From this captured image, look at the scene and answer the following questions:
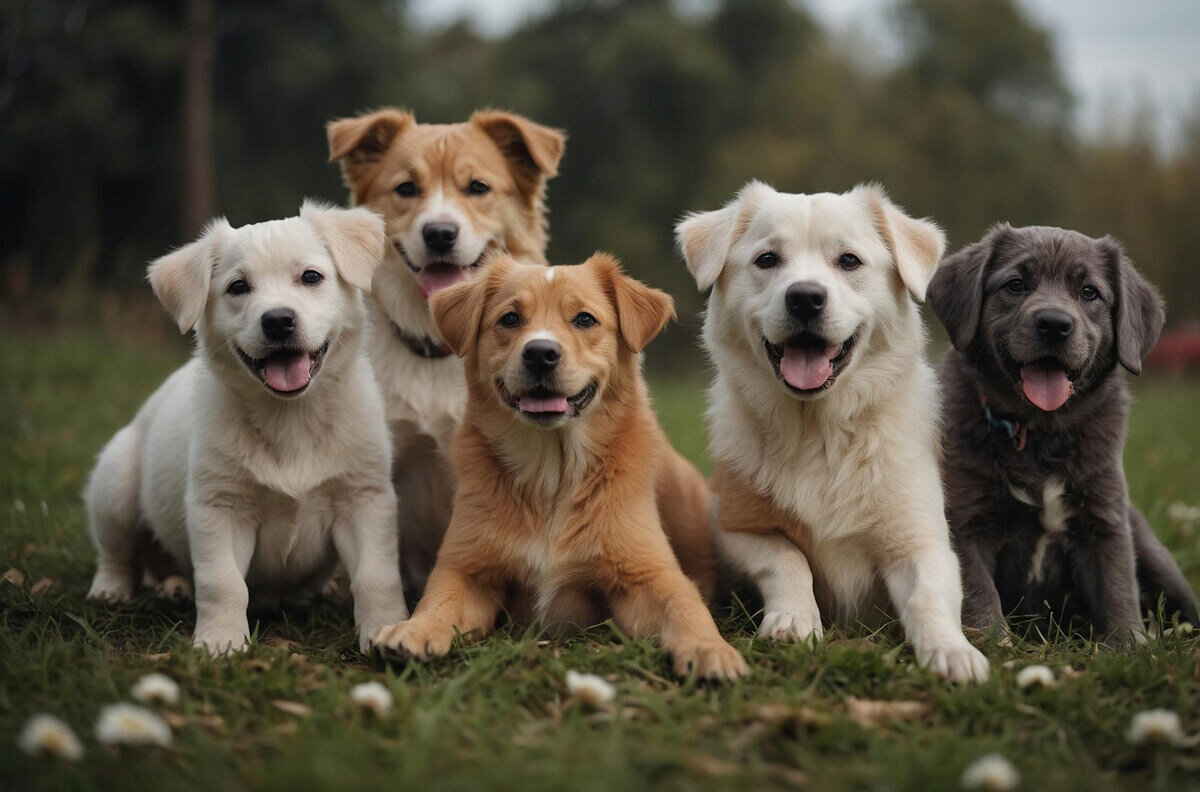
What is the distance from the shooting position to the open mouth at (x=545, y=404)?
12.2 ft

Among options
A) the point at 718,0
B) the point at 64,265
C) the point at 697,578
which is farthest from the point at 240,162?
the point at 697,578

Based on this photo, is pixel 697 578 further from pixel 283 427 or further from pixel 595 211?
pixel 595 211

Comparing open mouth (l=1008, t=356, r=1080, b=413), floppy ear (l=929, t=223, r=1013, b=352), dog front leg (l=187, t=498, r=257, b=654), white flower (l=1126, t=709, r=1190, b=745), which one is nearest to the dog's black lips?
dog front leg (l=187, t=498, r=257, b=654)

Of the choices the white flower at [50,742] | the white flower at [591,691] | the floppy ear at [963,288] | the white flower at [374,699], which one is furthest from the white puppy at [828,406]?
the white flower at [50,742]

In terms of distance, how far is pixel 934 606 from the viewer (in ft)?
11.4

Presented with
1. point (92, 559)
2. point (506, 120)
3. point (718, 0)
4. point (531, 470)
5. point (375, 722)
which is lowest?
point (92, 559)

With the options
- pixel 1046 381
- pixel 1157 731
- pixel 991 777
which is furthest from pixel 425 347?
pixel 1157 731

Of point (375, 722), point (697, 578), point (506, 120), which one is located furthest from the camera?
point (506, 120)

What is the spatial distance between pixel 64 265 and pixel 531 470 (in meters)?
14.4

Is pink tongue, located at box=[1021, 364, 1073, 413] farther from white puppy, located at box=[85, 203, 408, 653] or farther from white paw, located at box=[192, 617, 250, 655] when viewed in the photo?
white paw, located at box=[192, 617, 250, 655]

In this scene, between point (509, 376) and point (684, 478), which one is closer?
point (509, 376)

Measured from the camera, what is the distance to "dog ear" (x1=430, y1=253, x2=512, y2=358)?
13.2ft

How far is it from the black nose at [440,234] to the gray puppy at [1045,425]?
216 cm

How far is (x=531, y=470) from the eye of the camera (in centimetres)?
390
